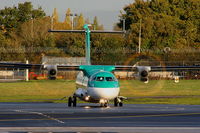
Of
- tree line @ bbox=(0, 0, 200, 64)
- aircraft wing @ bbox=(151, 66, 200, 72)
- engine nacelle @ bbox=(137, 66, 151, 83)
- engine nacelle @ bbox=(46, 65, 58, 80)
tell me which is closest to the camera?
engine nacelle @ bbox=(46, 65, 58, 80)

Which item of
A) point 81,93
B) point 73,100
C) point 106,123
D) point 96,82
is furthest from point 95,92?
point 106,123

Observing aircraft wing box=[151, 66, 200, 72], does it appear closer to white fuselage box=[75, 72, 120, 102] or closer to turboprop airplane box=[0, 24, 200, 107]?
turboprop airplane box=[0, 24, 200, 107]

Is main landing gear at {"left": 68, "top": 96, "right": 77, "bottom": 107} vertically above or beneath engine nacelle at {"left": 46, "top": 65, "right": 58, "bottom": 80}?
beneath

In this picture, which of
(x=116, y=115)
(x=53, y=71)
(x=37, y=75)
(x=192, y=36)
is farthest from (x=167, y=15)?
(x=116, y=115)

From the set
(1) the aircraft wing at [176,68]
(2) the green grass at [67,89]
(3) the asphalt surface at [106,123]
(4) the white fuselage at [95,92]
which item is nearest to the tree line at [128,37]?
(2) the green grass at [67,89]

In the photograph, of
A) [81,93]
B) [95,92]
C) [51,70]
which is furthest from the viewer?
[51,70]

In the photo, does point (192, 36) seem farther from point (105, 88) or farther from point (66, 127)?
point (66, 127)

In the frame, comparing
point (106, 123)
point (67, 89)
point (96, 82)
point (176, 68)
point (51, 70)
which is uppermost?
point (176, 68)

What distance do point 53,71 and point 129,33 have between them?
7343 centimetres

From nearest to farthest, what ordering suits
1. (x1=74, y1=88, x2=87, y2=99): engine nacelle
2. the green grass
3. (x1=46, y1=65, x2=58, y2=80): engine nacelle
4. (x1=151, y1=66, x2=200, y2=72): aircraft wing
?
(x1=74, y1=88, x2=87, y2=99): engine nacelle
(x1=46, y1=65, x2=58, y2=80): engine nacelle
(x1=151, y1=66, x2=200, y2=72): aircraft wing
the green grass

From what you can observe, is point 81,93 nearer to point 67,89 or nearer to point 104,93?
point 104,93

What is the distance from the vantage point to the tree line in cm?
10269

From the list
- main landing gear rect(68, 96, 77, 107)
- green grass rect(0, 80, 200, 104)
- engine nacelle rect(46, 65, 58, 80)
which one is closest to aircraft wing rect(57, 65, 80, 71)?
engine nacelle rect(46, 65, 58, 80)

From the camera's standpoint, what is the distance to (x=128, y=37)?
112m
